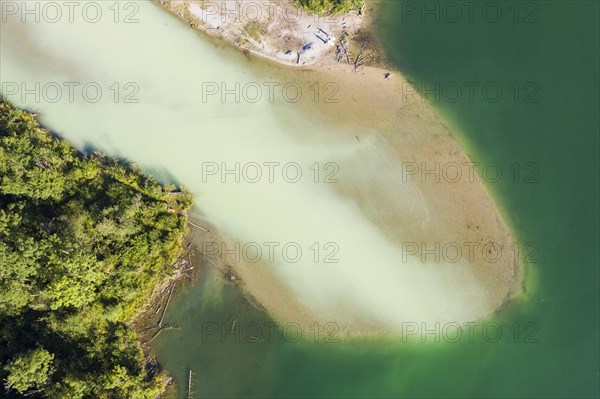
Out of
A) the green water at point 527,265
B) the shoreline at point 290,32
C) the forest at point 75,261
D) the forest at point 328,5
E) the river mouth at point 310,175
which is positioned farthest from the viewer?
the green water at point 527,265

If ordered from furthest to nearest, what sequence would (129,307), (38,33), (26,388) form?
(38,33), (129,307), (26,388)

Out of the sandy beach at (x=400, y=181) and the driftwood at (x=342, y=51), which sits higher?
the driftwood at (x=342, y=51)

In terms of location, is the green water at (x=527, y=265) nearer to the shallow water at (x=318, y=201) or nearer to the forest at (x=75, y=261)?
the shallow water at (x=318, y=201)

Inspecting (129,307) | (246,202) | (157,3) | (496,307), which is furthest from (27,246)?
(496,307)

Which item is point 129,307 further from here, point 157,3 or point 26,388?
point 157,3

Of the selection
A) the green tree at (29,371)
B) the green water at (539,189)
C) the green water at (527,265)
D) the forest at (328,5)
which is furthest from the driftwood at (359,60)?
the green tree at (29,371)

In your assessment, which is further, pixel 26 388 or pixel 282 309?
pixel 282 309

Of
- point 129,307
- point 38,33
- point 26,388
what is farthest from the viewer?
point 38,33
